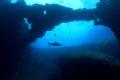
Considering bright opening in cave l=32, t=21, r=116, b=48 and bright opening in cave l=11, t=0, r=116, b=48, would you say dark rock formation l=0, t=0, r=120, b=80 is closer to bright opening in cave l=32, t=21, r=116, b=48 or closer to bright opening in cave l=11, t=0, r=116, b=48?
bright opening in cave l=11, t=0, r=116, b=48

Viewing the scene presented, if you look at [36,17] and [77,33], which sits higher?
[77,33]

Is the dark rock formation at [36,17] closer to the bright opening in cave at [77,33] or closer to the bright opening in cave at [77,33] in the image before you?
the bright opening in cave at [77,33]

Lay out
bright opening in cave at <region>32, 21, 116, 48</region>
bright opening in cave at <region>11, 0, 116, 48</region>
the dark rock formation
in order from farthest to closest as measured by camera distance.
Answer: bright opening in cave at <region>32, 21, 116, 48</region> < bright opening in cave at <region>11, 0, 116, 48</region> < the dark rock formation

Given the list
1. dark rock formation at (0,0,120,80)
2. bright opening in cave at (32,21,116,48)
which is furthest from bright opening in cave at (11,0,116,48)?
dark rock formation at (0,0,120,80)

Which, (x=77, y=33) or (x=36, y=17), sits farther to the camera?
(x=77, y=33)

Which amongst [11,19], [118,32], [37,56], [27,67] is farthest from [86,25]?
[11,19]

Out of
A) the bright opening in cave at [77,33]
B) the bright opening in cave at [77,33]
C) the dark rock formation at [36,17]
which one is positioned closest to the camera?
the dark rock formation at [36,17]

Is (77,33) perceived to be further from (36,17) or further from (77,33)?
(36,17)

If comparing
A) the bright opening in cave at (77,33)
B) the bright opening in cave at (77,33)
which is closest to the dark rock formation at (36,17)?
the bright opening in cave at (77,33)

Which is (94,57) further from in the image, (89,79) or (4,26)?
(4,26)

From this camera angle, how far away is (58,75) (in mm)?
19359

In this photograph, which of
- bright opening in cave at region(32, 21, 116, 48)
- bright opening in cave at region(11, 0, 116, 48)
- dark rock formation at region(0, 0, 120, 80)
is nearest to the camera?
dark rock formation at region(0, 0, 120, 80)

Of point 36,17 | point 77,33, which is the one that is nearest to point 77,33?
A: point 77,33

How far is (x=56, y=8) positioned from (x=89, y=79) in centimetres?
657
